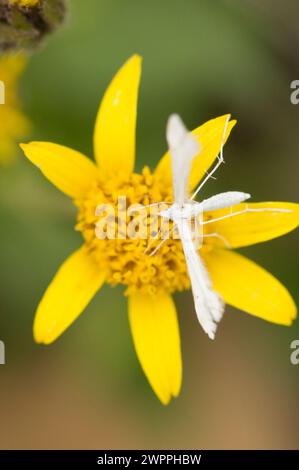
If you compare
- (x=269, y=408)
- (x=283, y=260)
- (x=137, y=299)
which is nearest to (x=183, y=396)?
(x=269, y=408)

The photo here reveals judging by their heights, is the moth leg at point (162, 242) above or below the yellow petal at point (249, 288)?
above

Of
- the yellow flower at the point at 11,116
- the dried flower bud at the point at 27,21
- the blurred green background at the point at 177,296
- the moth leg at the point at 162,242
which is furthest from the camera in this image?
the blurred green background at the point at 177,296

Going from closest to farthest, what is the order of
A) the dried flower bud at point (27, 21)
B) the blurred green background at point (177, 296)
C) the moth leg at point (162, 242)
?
1. the dried flower bud at point (27, 21)
2. the moth leg at point (162, 242)
3. the blurred green background at point (177, 296)

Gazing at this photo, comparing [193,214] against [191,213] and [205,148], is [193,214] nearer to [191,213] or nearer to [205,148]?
[191,213]

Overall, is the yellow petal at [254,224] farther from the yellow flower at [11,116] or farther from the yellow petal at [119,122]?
the yellow flower at [11,116]

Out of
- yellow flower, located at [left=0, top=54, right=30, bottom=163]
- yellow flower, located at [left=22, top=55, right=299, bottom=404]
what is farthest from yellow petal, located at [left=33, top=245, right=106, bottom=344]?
yellow flower, located at [left=0, top=54, right=30, bottom=163]

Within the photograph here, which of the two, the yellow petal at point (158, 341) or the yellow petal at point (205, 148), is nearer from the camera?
the yellow petal at point (205, 148)
